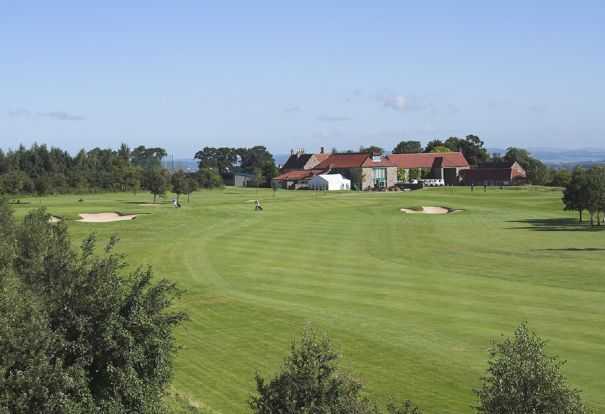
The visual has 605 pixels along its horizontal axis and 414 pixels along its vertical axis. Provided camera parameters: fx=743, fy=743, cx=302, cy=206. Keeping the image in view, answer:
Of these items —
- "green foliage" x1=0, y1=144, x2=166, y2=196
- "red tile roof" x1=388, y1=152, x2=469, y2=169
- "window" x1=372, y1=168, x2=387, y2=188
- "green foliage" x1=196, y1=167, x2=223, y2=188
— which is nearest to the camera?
"green foliage" x1=0, y1=144, x2=166, y2=196

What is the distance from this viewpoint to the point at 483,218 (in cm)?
8450

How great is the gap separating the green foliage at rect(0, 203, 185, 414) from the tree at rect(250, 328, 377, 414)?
5327 millimetres

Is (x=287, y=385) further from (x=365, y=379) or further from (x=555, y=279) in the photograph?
(x=555, y=279)

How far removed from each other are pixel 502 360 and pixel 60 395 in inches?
383

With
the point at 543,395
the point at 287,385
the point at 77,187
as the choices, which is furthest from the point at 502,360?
the point at 77,187

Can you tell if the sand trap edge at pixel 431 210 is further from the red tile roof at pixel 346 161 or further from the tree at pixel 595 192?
the red tile roof at pixel 346 161

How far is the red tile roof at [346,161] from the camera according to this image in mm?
148750

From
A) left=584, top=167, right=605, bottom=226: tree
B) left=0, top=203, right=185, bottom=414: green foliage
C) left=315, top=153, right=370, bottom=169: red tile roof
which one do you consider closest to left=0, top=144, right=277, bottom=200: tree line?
left=315, top=153, right=370, bottom=169: red tile roof

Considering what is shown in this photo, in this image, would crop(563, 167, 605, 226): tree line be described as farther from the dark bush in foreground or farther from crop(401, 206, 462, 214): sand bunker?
the dark bush in foreground

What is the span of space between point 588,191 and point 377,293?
4599cm

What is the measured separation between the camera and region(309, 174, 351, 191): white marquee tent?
14275cm

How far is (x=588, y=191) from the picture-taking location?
74.8 meters

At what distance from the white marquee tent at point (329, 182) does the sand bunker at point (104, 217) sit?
6987 cm

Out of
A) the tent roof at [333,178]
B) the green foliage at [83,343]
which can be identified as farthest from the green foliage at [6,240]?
the tent roof at [333,178]
